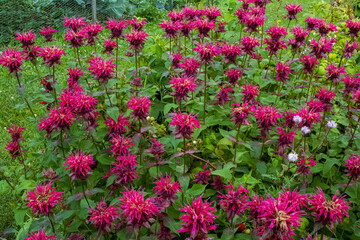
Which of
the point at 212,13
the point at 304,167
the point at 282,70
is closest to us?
the point at 304,167

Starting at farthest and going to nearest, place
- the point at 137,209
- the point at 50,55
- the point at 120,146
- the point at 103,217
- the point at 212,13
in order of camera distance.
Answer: the point at 212,13, the point at 50,55, the point at 120,146, the point at 103,217, the point at 137,209

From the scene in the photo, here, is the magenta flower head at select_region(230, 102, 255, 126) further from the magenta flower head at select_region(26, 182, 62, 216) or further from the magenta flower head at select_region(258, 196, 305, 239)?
the magenta flower head at select_region(26, 182, 62, 216)

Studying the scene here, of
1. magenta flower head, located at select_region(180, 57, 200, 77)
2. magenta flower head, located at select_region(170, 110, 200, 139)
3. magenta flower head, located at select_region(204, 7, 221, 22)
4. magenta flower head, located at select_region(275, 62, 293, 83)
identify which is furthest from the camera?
magenta flower head, located at select_region(204, 7, 221, 22)

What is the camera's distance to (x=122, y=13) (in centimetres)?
694

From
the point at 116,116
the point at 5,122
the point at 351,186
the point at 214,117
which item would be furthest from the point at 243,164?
the point at 5,122

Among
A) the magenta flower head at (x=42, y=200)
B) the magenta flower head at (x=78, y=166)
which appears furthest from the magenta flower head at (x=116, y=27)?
the magenta flower head at (x=42, y=200)

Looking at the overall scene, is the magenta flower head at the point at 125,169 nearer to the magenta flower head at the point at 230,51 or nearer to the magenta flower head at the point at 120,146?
the magenta flower head at the point at 120,146

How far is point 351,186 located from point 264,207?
1064 mm

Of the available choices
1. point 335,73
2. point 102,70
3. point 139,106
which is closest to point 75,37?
point 102,70

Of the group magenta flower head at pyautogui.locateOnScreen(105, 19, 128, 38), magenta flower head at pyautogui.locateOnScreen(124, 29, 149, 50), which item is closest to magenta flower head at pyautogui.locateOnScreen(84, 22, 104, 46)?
magenta flower head at pyautogui.locateOnScreen(105, 19, 128, 38)

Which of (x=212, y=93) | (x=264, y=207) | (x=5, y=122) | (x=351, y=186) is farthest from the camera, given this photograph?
(x=5, y=122)

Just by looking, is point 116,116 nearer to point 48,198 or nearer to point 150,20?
point 48,198

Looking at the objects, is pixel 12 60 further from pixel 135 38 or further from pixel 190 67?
pixel 190 67

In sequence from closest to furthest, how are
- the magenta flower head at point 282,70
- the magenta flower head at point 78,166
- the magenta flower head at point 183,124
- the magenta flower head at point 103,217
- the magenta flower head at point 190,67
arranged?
1. the magenta flower head at point 103,217
2. the magenta flower head at point 78,166
3. the magenta flower head at point 183,124
4. the magenta flower head at point 190,67
5. the magenta flower head at point 282,70
